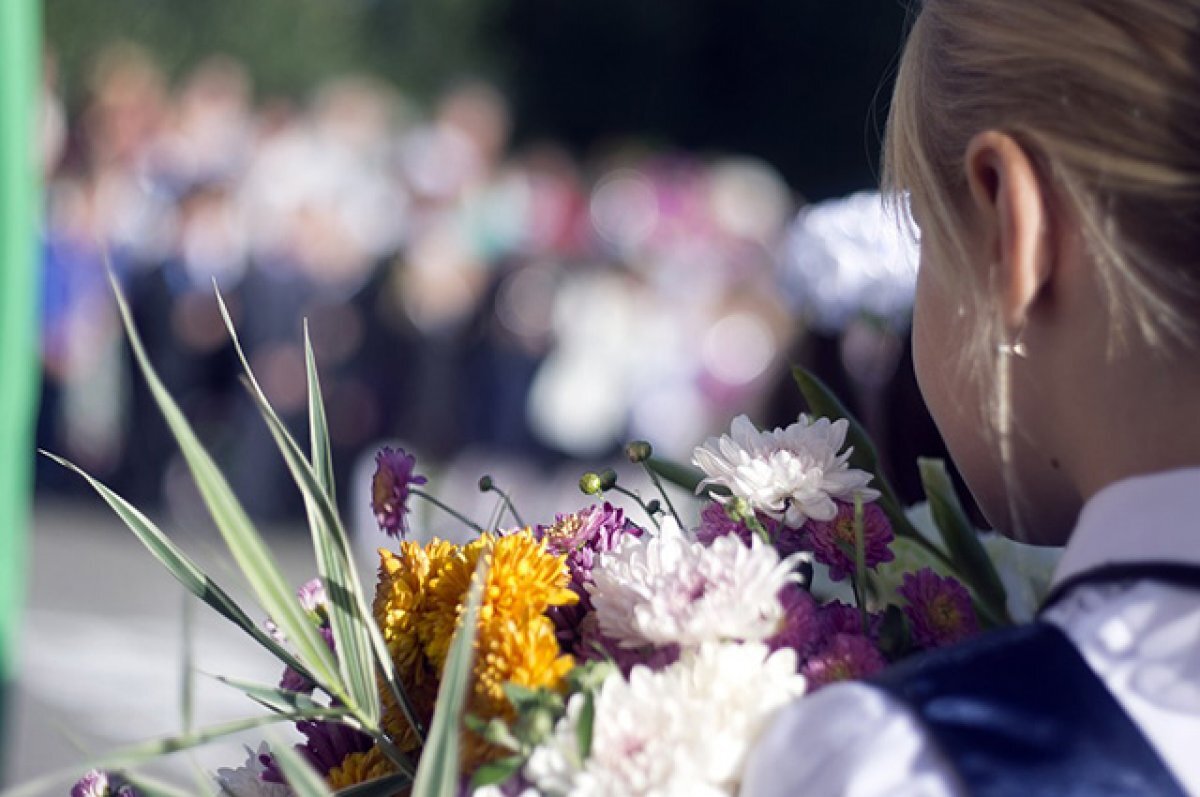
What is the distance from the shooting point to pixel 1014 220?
40.2 inches

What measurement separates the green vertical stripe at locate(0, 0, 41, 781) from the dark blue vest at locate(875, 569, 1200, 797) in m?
2.15

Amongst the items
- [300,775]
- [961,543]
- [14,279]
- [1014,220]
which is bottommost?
[961,543]

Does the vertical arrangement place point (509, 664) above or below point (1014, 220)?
below

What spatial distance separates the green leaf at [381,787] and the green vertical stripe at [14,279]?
72.5 inches

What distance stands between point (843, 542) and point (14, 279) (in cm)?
195

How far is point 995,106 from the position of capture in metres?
1.05

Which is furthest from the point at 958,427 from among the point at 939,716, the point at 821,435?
the point at 939,716

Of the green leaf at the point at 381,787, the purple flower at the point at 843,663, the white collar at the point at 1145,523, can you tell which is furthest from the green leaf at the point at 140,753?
the white collar at the point at 1145,523

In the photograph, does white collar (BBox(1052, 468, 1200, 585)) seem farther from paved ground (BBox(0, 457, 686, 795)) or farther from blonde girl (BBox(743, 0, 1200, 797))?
paved ground (BBox(0, 457, 686, 795))

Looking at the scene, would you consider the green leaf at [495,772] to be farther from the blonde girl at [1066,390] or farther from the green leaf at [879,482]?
the green leaf at [879,482]

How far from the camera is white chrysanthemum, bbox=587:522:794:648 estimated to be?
1.06m

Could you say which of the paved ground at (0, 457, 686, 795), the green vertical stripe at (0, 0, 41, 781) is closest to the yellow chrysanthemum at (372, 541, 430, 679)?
the green vertical stripe at (0, 0, 41, 781)

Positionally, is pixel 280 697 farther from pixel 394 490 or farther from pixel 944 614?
pixel 944 614

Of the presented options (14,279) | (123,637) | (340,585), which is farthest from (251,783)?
(123,637)
